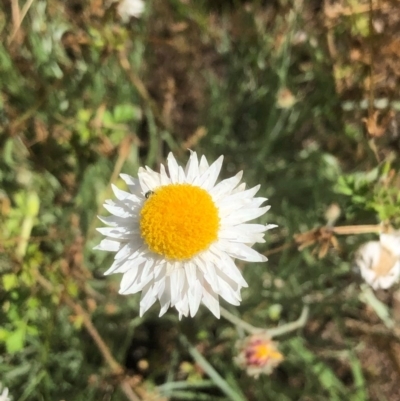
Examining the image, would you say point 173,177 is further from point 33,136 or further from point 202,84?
point 202,84

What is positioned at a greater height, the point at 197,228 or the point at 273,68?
the point at 273,68

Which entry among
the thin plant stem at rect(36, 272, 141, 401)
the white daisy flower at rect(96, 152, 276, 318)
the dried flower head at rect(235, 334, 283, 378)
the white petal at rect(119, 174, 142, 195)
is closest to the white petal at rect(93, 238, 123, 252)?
the white daisy flower at rect(96, 152, 276, 318)

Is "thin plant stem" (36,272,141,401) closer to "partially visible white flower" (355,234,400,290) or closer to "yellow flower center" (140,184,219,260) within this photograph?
"yellow flower center" (140,184,219,260)

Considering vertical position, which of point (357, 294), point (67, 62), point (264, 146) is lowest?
point (357, 294)

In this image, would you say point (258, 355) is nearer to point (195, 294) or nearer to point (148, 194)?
point (195, 294)

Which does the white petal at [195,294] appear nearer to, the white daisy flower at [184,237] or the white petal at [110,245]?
the white daisy flower at [184,237]

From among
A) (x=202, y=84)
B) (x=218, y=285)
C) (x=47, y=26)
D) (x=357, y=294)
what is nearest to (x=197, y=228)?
(x=218, y=285)

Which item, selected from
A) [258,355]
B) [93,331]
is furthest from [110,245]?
[258,355]
